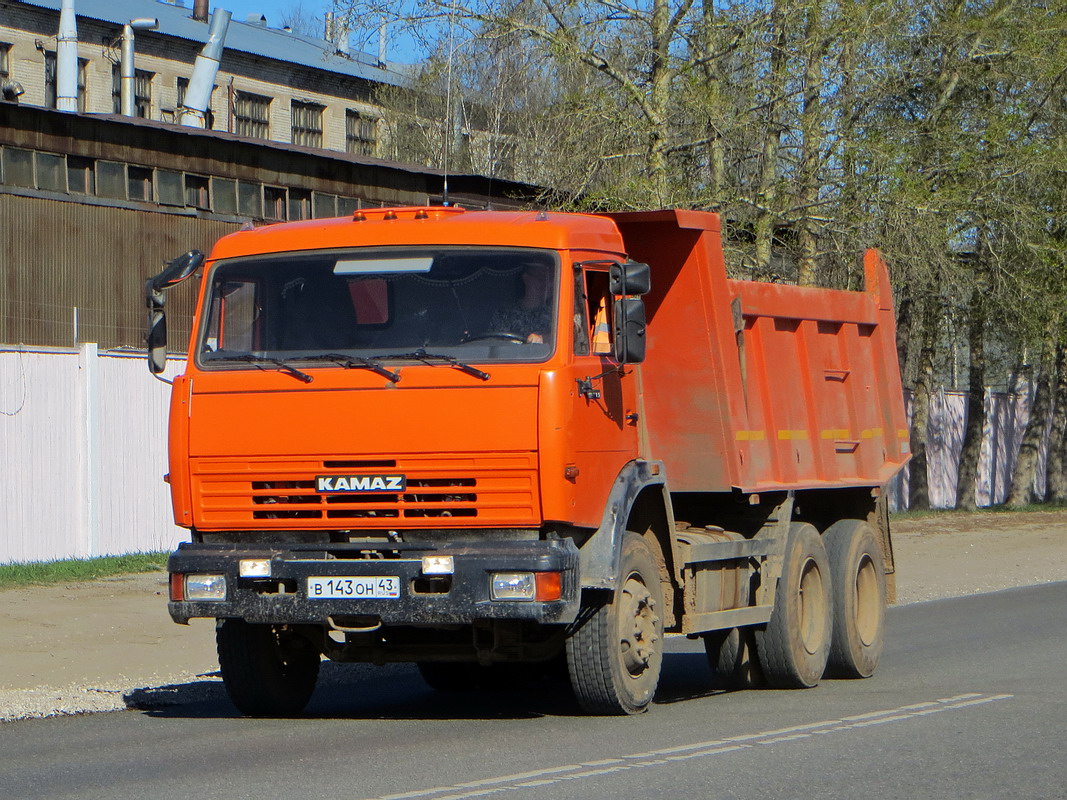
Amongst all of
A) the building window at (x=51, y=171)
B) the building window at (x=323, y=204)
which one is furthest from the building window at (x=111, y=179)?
the building window at (x=323, y=204)

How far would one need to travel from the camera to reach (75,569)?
1697cm

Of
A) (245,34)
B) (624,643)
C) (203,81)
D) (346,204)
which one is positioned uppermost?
(245,34)

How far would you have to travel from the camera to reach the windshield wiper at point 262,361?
8797mm

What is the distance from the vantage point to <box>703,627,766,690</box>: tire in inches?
444

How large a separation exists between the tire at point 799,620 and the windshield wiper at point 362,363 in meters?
3.58

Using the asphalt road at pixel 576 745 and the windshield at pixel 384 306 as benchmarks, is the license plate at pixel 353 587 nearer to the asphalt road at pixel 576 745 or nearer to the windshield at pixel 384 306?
the asphalt road at pixel 576 745

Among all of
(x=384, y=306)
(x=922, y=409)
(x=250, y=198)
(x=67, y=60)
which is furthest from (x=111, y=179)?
(x=384, y=306)

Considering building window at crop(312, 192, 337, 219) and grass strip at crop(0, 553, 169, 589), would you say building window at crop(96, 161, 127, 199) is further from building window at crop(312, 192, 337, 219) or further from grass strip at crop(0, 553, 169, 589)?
grass strip at crop(0, 553, 169, 589)

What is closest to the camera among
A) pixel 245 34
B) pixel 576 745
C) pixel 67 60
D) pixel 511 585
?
pixel 576 745

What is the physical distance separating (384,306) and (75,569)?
908 cm

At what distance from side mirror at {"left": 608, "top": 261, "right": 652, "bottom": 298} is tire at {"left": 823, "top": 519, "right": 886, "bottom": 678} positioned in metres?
3.84

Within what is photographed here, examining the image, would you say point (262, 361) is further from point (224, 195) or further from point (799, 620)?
point (224, 195)

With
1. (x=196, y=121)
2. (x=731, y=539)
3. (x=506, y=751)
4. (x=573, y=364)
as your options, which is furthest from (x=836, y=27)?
(x=196, y=121)

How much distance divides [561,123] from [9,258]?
1181cm
